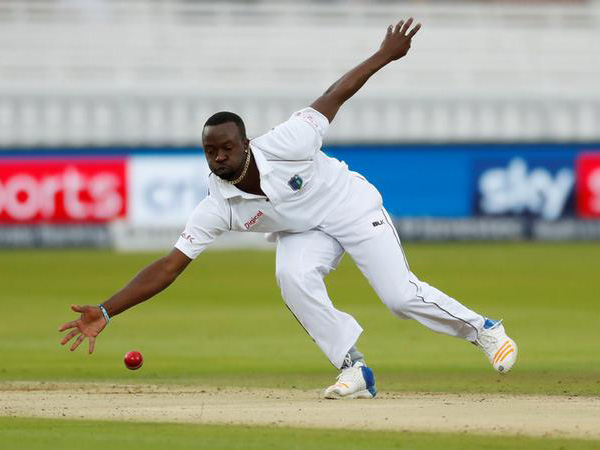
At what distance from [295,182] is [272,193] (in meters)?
0.15

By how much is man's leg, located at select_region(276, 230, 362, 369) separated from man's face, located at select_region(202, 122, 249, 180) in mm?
647

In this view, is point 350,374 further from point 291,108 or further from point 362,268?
point 291,108

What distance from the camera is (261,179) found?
23.0ft

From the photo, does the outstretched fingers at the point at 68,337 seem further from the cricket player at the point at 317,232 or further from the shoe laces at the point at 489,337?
the shoe laces at the point at 489,337

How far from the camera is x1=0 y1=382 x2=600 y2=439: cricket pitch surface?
20.7ft

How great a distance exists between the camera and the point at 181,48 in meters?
25.9

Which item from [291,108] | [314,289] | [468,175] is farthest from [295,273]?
[291,108]

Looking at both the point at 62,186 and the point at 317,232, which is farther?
the point at 62,186

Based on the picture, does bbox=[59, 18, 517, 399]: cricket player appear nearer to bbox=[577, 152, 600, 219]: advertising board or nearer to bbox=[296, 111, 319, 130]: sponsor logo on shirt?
bbox=[296, 111, 319, 130]: sponsor logo on shirt

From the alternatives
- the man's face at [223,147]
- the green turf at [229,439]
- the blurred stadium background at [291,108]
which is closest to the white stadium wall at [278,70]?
the blurred stadium background at [291,108]

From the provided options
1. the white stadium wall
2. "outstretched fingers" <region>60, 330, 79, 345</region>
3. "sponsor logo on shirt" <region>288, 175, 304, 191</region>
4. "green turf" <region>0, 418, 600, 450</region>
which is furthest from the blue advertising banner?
"green turf" <region>0, 418, 600, 450</region>

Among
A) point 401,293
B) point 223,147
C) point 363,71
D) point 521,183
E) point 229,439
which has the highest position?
point 363,71

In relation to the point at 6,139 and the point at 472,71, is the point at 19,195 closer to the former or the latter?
the point at 6,139

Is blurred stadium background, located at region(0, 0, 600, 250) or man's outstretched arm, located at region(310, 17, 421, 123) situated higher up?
man's outstretched arm, located at region(310, 17, 421, 123)
